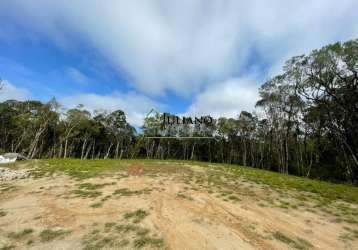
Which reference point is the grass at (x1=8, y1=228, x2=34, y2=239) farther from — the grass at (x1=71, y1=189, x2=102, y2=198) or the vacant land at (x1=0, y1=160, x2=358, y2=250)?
the grass at (x1=71, y1=189, x2=102, y2=198)

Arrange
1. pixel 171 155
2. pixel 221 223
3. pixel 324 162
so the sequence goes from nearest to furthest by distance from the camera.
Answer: pixel 221 223
pixel 324 162
pixel 171 155

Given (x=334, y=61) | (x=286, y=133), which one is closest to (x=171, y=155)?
(x=286, y=133)

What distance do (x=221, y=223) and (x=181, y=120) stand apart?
31.7 meters

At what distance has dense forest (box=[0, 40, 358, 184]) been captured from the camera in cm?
1745

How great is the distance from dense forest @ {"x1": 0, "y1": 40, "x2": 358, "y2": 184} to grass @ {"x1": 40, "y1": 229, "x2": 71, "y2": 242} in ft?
62.0

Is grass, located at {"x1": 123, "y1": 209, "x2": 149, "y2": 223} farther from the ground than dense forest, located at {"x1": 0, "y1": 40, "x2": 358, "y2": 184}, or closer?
closer

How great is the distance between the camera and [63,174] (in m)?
11.9

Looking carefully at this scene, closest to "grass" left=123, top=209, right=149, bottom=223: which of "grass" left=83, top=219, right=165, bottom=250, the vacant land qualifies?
the vacant land

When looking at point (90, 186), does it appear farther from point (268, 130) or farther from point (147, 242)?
point (268, 130)

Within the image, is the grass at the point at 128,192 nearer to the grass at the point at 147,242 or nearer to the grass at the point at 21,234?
the grass at the point at 21,234

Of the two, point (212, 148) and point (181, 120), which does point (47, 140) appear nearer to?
point (181, 120)

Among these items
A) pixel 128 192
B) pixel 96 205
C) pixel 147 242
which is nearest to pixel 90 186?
pixel 128 192

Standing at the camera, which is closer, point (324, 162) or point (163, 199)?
point (163, 199)

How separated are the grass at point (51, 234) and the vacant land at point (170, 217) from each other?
0.02 m
